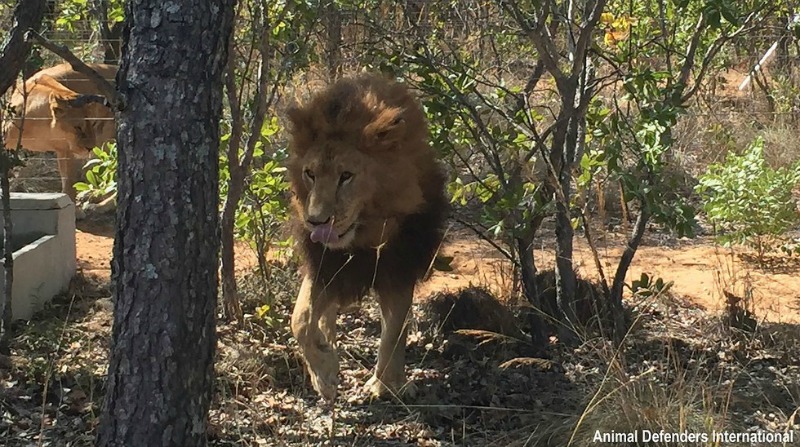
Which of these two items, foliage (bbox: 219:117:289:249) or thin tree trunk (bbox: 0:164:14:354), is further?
foliage (bbox: 219:117:289:249)

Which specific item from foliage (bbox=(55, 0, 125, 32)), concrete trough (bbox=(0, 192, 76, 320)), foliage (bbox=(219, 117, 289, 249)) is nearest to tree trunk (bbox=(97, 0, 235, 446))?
foliage (bbox=(219, 117, 289, 249))

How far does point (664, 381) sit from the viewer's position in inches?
171

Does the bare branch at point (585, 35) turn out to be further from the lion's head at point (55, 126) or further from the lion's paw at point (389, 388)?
the lion's head at point (55, 126)

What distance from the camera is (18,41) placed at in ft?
12.5

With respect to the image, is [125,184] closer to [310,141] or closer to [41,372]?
[310,141]

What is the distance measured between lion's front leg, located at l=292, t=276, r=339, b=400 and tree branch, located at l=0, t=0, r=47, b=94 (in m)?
1.74

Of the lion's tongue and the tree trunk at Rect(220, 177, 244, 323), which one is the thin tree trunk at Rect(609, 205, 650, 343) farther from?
the tree trunk at Rect(220, 177, 244, 323)

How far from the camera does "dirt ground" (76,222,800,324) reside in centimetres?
624

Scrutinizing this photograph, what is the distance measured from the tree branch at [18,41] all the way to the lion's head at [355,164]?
50.7 inches

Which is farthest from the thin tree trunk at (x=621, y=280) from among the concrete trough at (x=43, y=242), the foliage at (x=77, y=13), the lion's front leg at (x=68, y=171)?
Answer: the lion's front leg at (x=68, y=171)

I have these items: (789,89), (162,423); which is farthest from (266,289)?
(789,89)

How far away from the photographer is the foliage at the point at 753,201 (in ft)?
23.8

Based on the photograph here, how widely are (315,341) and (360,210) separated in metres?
0.68

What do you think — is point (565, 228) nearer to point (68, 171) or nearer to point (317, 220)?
point (317, 220)
